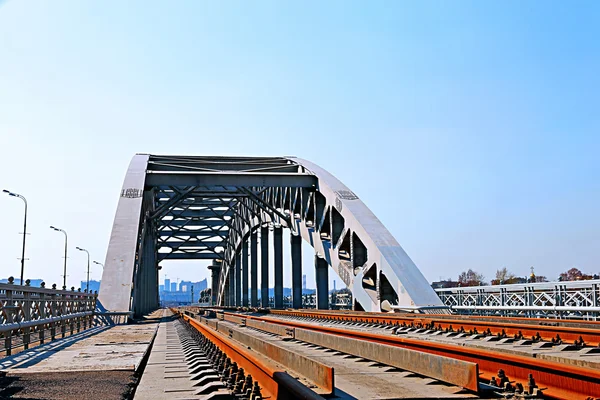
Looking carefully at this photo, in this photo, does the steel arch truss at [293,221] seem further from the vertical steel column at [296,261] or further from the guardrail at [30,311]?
the guardrail at [30,311]

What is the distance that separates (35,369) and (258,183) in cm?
2238

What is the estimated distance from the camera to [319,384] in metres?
5.58

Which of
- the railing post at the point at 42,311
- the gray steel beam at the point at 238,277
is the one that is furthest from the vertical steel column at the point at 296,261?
the railing post at the point at 42,311

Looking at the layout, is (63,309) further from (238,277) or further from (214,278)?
(214,278)

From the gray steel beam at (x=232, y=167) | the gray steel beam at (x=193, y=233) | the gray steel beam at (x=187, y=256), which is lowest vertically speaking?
the gray steel beam at (x=187, y=256)

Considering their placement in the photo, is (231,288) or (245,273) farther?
(231,288)

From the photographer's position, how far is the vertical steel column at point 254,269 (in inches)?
1797

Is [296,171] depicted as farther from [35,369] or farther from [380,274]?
[35,369]

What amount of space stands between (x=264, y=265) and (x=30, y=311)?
31.3 metres

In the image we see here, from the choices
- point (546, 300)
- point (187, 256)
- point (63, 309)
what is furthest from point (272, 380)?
point (187, 256)

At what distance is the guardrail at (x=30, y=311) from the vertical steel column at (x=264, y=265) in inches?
945

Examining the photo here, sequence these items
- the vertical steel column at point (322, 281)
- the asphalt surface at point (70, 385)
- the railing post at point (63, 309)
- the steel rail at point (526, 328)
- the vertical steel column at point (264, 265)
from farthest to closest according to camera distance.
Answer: the vertical steel column at point (264, 265), the vertical steel column at point (322, 281), the railing post at point (63, 309), the steel rail at point (526, 328), the asphalt surface at point (70, 385)

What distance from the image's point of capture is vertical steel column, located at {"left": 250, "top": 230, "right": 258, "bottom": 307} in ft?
150

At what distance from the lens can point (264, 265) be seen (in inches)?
1687
